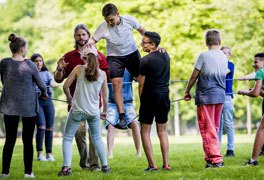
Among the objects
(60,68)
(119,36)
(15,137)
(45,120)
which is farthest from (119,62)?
(45,120)

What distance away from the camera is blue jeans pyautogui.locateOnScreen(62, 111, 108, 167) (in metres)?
8.28

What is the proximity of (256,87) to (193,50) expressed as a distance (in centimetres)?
1753

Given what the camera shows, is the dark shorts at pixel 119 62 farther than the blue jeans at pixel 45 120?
No

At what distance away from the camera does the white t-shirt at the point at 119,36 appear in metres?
9.50

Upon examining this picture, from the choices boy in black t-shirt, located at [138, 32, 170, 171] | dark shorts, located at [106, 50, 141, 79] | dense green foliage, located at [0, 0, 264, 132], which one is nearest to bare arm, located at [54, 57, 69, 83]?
dark shorts, located at [106, 50, 141, 79]

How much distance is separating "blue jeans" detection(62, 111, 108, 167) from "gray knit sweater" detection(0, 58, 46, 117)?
1.72 feet

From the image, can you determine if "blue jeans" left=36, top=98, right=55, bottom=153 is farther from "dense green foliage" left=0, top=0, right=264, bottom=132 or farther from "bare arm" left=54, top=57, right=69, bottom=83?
"dense green foliage" left=0, top=0, right=264, bottom=132

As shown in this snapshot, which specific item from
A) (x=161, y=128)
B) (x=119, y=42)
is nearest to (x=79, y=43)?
(x=119, y=42)

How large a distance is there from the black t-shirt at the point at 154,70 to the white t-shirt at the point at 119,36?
109 centimetres

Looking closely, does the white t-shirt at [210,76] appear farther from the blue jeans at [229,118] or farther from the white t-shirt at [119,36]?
the blue jeans at [229,118]

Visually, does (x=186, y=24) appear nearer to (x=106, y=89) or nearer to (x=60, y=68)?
(x=60, y=68)

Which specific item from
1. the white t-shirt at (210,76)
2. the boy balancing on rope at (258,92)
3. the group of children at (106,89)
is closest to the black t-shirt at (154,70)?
the group of children at (106,89)

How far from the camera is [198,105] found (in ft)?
29.7

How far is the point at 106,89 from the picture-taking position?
27.9 feet
